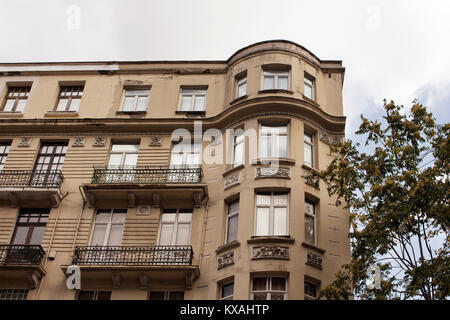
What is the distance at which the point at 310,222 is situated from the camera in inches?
856

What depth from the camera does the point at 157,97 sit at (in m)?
27.0

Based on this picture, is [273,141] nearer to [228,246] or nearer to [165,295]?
[228,246]

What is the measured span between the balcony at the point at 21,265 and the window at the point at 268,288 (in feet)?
26.0

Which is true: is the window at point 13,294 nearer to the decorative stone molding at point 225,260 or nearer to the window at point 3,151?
the window at point 3,151

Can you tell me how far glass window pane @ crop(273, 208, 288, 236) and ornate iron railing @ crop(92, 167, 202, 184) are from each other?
3.64 m

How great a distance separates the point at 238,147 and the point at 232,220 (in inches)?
136

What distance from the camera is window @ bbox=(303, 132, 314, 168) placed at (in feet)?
77.7

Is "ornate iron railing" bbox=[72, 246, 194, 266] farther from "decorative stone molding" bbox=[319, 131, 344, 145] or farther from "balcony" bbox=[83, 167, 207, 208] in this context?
"decorative stone molding" bbox=[319, 131, 344, 145]

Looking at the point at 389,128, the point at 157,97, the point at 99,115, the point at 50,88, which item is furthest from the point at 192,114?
the point at 389,128

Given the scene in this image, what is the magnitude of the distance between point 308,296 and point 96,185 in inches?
369

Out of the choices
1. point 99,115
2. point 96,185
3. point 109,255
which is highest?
point 99,115

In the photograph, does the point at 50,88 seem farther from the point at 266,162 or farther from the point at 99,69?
the point at 266,162

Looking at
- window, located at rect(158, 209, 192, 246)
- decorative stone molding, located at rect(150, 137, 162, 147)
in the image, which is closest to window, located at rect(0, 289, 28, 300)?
window, located at rect(158, 209, 192, 246)

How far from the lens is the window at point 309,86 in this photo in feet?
84.9
